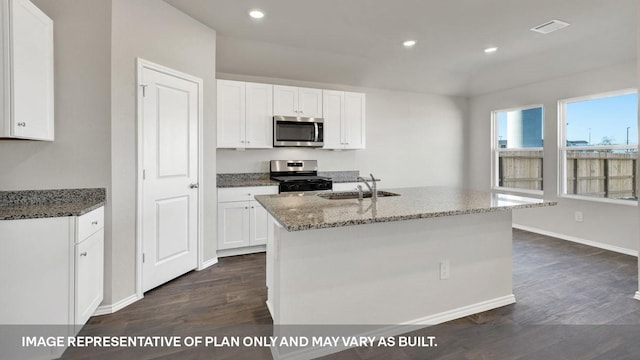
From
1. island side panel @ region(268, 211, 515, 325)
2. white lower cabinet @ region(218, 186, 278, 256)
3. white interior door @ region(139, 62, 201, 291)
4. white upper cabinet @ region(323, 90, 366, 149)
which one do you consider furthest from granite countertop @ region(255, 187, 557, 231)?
white upper cabinet @ region(323, 90, 366, 149)

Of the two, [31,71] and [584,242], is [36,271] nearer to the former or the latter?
[31,71]

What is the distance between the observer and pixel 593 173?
4191 mm

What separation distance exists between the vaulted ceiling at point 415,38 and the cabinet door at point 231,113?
368 mm

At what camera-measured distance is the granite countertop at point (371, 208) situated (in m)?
1.57

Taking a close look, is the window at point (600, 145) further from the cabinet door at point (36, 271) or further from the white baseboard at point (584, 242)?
the cabinet door at point (36, 271)

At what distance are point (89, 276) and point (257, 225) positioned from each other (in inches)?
75.2

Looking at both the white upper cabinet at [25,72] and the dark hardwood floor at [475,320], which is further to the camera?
the dark hardwood floor at [475,320]

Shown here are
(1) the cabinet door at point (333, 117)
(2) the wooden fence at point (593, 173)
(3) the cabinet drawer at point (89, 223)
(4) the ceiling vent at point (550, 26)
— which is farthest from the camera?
(1) the cabinet door at point (333, 117)

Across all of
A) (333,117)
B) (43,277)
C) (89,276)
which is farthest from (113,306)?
(333,117)

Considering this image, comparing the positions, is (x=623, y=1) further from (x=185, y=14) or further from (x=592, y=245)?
(x=185, y=14)

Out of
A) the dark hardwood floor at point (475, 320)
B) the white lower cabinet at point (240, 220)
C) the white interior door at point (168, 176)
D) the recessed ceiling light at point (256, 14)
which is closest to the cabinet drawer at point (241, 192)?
the white lower cabinet at point (240, 220)

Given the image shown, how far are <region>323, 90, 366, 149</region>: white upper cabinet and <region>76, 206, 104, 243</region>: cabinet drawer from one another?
9.64 feet

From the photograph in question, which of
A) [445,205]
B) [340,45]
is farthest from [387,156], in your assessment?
[445,205]

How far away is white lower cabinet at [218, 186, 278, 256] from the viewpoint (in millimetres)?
3586
